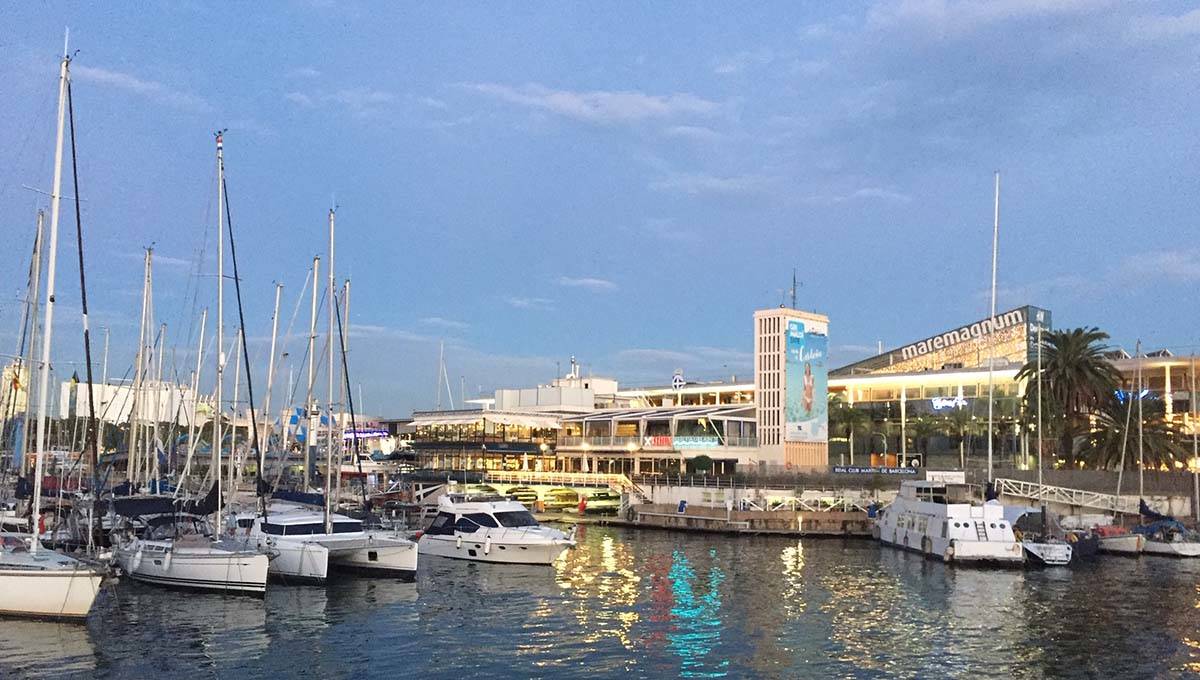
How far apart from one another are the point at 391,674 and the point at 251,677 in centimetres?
373

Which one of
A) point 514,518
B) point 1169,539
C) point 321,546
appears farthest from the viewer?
point 1169,539

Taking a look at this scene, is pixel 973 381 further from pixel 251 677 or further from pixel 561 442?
pixel 251 677

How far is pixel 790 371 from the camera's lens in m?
101

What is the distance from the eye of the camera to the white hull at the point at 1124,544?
6397cm

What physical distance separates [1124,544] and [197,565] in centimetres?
5427

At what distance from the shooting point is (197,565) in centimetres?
4116

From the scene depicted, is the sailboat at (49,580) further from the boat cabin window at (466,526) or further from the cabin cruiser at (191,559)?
the boat cabin window at (466,526)

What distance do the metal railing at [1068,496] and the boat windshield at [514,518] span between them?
38.3m

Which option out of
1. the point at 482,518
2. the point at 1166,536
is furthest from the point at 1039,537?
the point at 482,518

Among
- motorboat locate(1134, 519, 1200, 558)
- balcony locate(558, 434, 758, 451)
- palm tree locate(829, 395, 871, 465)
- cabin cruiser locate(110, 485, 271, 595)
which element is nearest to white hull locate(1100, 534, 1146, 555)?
motorboat locate(1134, 519, 1200, 558)

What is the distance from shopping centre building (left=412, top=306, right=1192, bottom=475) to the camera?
101000 mm

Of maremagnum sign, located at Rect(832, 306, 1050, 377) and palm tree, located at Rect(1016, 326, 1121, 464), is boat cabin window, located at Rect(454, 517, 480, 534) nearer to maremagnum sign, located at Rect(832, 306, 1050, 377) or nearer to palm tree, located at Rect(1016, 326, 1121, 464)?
palm tree, located at Rect(1016, 326, 1121, 464)

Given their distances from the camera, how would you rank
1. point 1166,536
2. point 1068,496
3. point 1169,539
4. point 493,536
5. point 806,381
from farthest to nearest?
point 806,381 → point 1068,496 → point 1166,536 → point 1169,539 → point 493,536

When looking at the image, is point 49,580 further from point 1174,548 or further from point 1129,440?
point 1129,440
